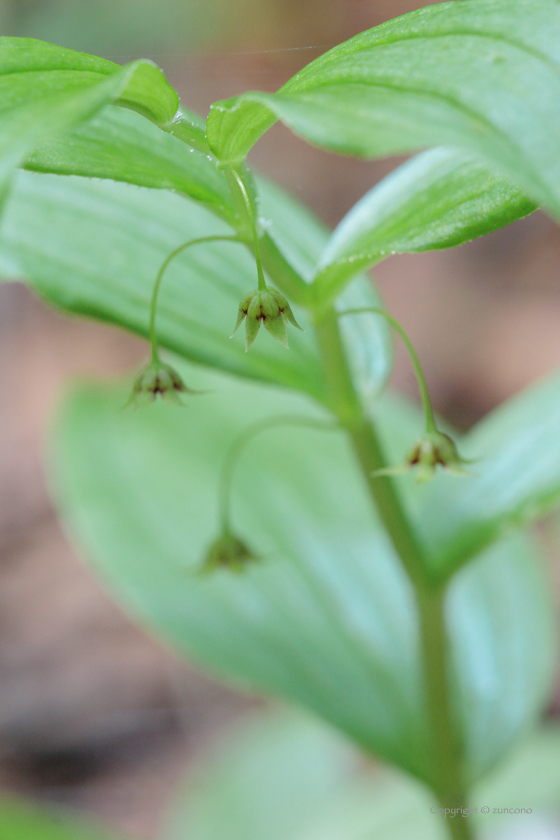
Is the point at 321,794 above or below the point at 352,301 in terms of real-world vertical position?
below

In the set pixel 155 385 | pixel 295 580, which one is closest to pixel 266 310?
pixel 155 385

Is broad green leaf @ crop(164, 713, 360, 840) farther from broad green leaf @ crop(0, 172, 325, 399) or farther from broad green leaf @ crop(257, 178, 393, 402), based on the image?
broad green leaf @ crop(0, 172, 325, 399)

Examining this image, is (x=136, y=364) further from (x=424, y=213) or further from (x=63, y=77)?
(x=63, y=77)

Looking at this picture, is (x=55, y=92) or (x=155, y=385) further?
(x=155, y=385)

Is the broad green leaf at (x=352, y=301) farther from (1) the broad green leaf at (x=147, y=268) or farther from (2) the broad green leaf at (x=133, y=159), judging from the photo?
(2) the broad green leaf at (x=133, y=159)

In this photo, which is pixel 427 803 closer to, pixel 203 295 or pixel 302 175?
pixel 203 295

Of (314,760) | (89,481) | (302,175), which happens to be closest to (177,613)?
(89,481)
